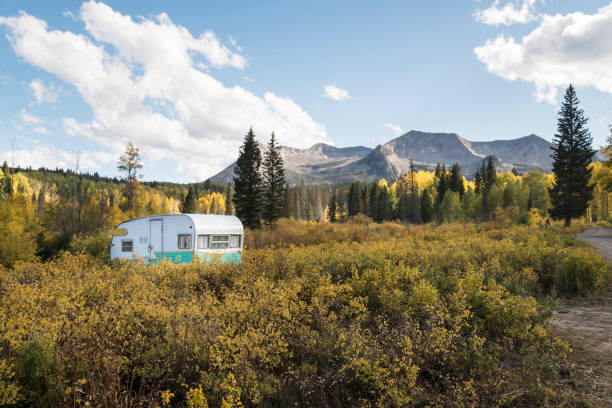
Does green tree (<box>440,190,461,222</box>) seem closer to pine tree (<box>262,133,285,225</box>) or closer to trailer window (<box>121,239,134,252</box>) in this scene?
pine tree (<box>262,133,285,225</box>)

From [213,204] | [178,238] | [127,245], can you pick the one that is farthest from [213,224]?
[213,204]

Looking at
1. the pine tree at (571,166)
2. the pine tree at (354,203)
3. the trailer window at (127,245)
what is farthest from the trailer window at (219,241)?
the pine tree at (354,203)

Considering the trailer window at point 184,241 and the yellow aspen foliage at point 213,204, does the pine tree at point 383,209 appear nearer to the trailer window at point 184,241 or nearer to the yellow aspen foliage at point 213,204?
the trailer window at point 184,241

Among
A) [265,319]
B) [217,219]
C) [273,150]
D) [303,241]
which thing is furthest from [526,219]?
[265,319]

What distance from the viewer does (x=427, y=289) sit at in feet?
16.9

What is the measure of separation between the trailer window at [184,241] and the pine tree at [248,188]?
1873 centimetres

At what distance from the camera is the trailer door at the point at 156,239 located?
13677 millimetres

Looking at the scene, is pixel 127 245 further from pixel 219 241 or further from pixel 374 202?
pixel 374 202

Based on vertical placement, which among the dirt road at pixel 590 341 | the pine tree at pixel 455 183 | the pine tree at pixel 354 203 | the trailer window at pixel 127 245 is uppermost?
the pine tree at pixel 455 183

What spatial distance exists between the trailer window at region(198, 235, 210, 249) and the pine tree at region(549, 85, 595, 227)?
35.8 m

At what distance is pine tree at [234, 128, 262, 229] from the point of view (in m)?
32.2

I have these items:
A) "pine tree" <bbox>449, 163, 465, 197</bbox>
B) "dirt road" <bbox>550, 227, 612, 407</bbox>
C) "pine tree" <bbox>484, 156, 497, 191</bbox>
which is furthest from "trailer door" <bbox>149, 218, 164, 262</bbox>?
"pine tree" <bbox>449, 163, 465, 197</bbox>

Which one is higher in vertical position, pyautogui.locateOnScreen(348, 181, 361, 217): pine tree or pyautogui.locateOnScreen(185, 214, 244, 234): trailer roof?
pyautogui.locateOnScreen(348, 181, 361, 217): pine tree

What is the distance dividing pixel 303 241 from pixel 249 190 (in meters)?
14.4
